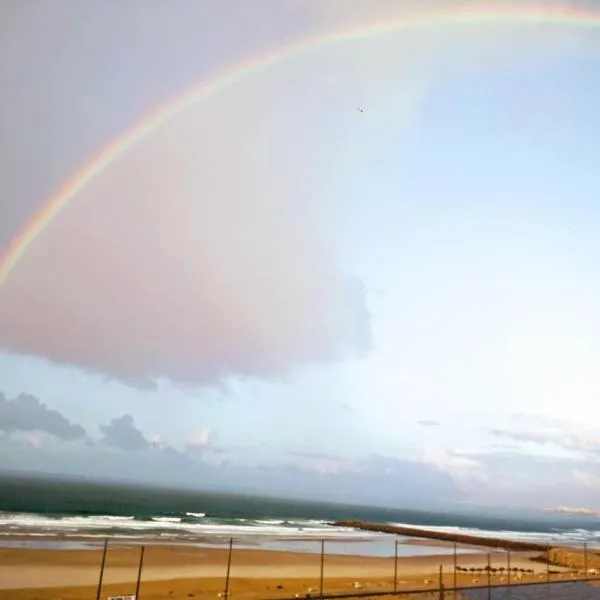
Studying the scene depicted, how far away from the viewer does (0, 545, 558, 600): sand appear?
20.2 m

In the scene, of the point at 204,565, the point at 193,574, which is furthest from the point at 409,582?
the point at 204,565

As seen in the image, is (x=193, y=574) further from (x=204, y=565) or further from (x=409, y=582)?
(x=409, y=582)

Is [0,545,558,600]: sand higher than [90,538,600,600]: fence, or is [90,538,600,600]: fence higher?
[90,538,600,600]: fence

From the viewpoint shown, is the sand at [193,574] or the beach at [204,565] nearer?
the sand at [193,574]

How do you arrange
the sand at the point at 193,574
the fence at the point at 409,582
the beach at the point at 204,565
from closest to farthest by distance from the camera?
the fence at the point at 409,582 < the sand at the point at 193,574 < the beach at the point at 204,565

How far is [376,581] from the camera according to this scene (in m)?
24.4

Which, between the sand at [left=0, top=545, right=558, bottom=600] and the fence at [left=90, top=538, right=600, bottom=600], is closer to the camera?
the fence at [left=90, top=538, right=600, bottom=600]

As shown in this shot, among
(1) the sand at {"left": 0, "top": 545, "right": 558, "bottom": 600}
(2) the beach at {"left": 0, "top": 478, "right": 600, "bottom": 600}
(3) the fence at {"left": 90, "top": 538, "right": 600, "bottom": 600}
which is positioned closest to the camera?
(3) the fence at {"left": 90, "top": 538, "right": 600, "bottom": 600}

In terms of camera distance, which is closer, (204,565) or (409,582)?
(409,582)

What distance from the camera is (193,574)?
24969 mm

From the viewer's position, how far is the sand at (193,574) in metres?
20.2

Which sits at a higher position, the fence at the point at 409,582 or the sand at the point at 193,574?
the fence at the point at 409,582

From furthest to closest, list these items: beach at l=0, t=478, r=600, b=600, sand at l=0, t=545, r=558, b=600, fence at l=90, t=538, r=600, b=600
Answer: beach at l=0, t=478, r=600, b=600 < sand at l=0, t=545, r=558, b=600 < fence at l=90, t=538, r=600, b=600

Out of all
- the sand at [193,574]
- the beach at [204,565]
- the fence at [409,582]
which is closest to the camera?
the fence at [409,582]
